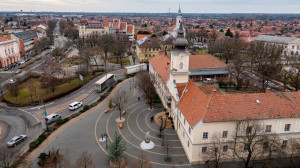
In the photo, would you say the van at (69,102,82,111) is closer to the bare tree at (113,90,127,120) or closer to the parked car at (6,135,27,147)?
the bare tree at (113,90,127,120)

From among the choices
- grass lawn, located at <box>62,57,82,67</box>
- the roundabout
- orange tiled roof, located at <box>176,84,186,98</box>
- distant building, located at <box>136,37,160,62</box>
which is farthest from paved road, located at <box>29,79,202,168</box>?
distant building, located at <box>136,37,160,62</box>

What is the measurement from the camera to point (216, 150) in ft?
100

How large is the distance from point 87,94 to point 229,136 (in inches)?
1591

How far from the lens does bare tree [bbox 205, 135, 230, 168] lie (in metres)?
29.7

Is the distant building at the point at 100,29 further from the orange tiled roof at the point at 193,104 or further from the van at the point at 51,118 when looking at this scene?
the orange tiled roof at the point at 193,104

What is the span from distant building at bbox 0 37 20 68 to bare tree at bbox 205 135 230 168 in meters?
90.0

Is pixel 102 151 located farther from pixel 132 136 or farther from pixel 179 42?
pixel 179 42

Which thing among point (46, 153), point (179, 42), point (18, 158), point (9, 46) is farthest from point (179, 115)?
point (9, 46)

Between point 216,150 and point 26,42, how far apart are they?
113m

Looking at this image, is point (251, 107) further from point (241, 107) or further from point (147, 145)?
point (147, 145)

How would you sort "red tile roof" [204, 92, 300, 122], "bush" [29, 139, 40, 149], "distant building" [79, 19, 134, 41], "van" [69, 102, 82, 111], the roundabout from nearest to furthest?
"red tile roof" [204, 92, 300, 122]
the roundabout
"bush" [29, 139, 40, 149]
"van" [69, 102, 82, 111]
"distant building" [79, 19, 134, 41]

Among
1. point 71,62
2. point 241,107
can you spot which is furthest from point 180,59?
point 71,62

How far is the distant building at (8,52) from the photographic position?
89.2m

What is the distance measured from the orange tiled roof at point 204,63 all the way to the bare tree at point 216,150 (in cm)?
3854
